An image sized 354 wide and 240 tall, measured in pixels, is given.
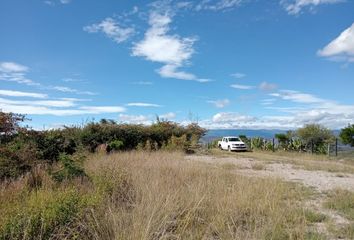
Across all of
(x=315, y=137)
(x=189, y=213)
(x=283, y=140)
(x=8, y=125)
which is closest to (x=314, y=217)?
(x=189, y=213)

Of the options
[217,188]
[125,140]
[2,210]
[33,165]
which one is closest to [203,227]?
Answer: [217,188]

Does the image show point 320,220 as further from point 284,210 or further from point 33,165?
point 33,165

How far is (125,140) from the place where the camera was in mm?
29344

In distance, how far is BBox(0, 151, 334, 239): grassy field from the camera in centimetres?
577

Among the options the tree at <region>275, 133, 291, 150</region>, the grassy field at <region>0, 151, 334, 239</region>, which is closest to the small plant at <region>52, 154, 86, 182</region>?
the grassy field at <region>0, 151, 334, 239</region>

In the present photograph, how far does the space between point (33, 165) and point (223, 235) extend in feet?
23.1

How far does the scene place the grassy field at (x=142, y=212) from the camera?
227 inches

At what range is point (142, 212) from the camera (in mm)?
6270

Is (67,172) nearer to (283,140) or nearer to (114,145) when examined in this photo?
(114,145)

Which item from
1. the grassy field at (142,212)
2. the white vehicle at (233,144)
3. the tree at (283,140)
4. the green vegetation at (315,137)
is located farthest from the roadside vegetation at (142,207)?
the tree at (283,140)

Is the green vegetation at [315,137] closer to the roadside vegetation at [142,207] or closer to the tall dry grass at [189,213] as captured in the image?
the roadside vegetation at [142,207]

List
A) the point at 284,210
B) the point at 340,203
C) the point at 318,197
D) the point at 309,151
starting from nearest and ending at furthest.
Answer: the point at 284,210
the point at 340,203
the point at 318,197
the point at 309,151

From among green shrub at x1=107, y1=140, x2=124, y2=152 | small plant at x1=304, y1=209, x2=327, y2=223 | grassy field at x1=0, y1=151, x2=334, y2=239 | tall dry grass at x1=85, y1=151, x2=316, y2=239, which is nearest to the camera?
grassy field at x1=0, y1=151, x2=334, y2=239

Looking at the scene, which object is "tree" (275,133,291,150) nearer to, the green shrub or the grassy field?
the green shrub
